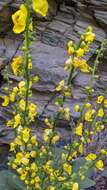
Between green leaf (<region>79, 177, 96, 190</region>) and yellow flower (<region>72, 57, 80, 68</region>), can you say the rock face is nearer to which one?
green leaf (<region>79, 177, 96, 190</region>)

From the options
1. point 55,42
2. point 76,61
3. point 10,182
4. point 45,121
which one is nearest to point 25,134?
point 45,121

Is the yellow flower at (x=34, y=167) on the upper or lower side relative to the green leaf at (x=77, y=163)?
upper

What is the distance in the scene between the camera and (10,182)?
2.92m

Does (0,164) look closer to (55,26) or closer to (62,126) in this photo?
(62,126)

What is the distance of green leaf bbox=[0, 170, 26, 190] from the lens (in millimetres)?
2842

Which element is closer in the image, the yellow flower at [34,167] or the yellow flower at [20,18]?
the yellow flower at [20,18]

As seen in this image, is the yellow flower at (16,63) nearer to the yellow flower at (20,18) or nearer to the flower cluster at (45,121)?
the flower cluster at (45,121)

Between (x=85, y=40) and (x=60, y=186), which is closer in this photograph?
(x=85, y=40)

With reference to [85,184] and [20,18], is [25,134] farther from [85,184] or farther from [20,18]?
[85,184]

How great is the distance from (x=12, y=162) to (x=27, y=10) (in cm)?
113

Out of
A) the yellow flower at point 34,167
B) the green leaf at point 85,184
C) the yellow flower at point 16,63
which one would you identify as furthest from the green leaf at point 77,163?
the yellow flower at point 16,63

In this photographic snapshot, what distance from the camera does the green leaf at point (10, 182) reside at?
284 centimetres

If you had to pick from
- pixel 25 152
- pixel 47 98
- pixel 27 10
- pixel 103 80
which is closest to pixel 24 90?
pixel 25 152

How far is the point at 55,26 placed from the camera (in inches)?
144
